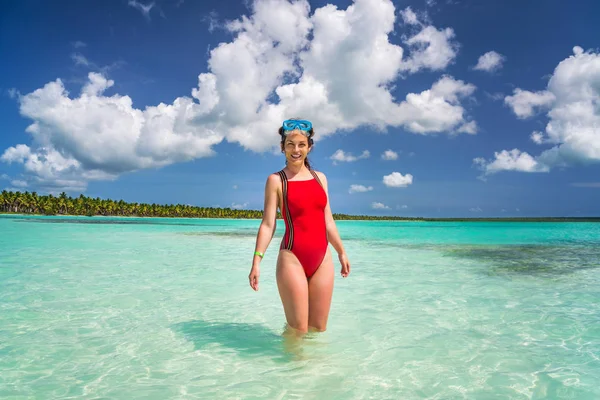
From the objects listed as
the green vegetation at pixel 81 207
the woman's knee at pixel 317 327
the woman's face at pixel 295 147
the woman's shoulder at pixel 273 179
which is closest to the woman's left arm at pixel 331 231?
the woman's face at pixel 295 147

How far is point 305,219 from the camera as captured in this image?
4199 mm

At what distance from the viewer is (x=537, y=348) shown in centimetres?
508

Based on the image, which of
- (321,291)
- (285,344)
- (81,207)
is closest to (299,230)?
(321,291)

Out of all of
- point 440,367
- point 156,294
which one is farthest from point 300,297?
point 156,294

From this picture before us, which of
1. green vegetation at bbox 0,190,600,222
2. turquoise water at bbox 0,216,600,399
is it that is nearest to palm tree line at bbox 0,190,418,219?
green vegetation at bbox 0,190,600,222

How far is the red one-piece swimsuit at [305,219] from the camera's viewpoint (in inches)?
163

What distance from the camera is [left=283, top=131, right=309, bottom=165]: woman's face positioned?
13.9ft

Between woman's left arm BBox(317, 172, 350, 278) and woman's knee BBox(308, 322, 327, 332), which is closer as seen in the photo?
woman's left arm BBox(317, 172, 350, 278)

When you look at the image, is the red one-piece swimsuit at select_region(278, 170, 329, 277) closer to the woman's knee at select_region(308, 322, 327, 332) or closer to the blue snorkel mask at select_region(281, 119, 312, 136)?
the blue snorkel mask at select_region(281, 119, 312, 136)

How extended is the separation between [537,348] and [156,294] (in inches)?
260

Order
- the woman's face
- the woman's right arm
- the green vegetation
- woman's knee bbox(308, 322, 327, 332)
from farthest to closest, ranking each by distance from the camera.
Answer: the green vegetation < woman's knee bbox(308, 322, 327, 332) < the woman's face < the woman's right arm

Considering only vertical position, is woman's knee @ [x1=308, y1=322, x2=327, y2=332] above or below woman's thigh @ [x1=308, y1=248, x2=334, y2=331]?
below

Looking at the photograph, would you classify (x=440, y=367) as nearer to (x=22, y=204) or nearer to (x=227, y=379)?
(x=227, y=379)

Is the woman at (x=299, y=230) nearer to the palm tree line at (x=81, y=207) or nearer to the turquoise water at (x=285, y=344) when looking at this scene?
the turquoise water at (x=285, y=344)
